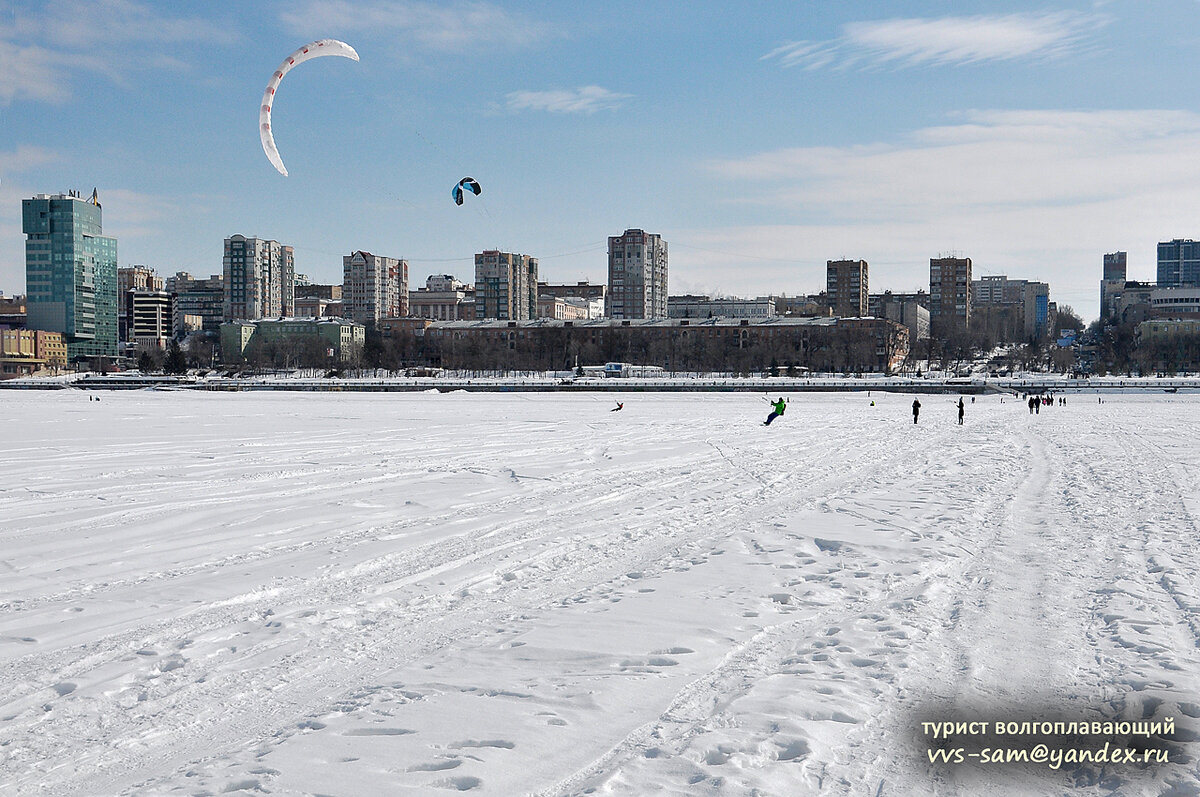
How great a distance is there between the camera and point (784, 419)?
36.4m

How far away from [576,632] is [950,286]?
679ft

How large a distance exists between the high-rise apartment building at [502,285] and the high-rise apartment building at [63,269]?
71.0m

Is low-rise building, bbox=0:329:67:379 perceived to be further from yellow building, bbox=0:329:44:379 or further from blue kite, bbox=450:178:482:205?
blue kite, bbox=450:178:482:205

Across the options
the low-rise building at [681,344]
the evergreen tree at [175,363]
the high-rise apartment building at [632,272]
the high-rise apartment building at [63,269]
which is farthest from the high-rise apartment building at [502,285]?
the evergreen tree at [175,363]

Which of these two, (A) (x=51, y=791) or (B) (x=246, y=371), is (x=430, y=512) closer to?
(A) (x=51, y=791)

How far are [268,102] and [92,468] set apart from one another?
33.2 feet

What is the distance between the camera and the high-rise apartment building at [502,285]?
183m

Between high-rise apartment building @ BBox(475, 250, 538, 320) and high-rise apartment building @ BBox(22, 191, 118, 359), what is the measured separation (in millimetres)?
71044

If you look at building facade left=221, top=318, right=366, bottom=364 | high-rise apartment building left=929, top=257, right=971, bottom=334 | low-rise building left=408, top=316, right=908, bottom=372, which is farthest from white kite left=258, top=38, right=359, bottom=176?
high-rise apartment building left=929, top=257, right=971, bottom=334

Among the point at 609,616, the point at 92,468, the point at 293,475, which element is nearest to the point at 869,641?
the point at 609,616

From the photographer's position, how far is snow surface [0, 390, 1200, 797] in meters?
4.53

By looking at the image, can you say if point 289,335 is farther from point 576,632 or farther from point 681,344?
point 576,632

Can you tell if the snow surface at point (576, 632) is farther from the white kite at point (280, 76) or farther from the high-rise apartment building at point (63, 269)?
the high-rise apartment building at point (63, 269)

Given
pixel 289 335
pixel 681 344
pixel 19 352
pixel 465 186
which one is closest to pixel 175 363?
pixel 289 335
